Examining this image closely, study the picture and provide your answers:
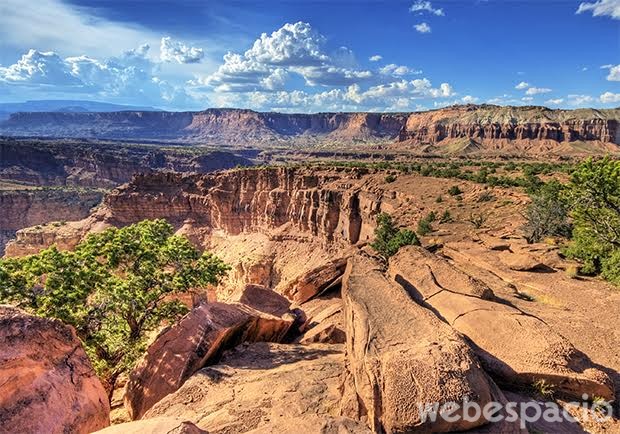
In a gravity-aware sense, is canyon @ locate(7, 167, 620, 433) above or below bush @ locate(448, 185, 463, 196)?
below

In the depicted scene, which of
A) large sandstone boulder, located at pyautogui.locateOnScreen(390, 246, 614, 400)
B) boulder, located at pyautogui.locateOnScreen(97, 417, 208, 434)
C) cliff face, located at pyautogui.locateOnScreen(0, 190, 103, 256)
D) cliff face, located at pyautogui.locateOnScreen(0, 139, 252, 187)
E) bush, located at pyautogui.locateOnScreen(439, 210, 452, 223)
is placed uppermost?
large sandstone boulder, located at pyautogui.locateOnScreen(390, 246, 614, 400)

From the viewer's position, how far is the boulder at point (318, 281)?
25.7 meters

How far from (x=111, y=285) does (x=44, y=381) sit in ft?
23.9

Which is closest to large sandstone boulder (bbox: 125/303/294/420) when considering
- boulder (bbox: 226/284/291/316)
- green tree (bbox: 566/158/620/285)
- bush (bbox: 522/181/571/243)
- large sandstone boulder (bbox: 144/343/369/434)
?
large sandstone boulder (bbox: 144/343/369/434)

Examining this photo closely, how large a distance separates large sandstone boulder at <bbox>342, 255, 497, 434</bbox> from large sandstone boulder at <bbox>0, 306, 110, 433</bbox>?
776cm

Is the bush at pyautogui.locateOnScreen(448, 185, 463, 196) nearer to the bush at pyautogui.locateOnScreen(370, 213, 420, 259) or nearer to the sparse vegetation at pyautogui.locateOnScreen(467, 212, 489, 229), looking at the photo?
the sparse vegetation at pyautogui.locateOnScreen(467, 212, 489, 229)

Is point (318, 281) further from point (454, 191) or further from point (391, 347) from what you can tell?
point (454, 191)

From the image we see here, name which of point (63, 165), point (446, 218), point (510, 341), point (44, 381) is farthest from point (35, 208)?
point (510, 341)

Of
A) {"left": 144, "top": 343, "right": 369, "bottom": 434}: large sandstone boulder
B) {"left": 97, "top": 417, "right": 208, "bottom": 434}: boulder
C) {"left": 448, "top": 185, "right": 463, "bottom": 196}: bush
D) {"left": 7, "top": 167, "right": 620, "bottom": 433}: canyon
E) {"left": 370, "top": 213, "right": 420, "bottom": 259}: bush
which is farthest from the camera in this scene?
{"left": 448, "top": 185, "right": 463, "bottom": 196}: bush

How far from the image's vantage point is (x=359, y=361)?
11250 mm

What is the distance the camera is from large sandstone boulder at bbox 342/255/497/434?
9.17 m

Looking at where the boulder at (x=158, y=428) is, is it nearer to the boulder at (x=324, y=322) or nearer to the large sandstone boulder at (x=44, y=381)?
the large sandstone boulder at (x=44, y=381)

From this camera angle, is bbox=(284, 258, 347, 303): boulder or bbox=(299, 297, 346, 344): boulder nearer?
bbox=(299, 297, 346, 344): boulder

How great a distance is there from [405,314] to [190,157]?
180 meters
